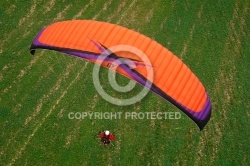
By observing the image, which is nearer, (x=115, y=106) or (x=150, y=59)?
(x=150, y=59)

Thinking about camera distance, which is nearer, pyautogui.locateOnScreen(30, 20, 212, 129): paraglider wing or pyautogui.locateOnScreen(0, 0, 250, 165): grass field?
pyautogui.locateOnScreen(30, 20, 212, 129): paraglider wing

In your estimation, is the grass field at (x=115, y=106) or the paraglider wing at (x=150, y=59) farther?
the grass field at (x=115, y=106)

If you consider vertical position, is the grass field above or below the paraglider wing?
below

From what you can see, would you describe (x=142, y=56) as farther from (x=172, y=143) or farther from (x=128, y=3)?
(x=128, y=3)

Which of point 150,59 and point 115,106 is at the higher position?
point 150,59

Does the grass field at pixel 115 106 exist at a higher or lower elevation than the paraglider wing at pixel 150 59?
lower
